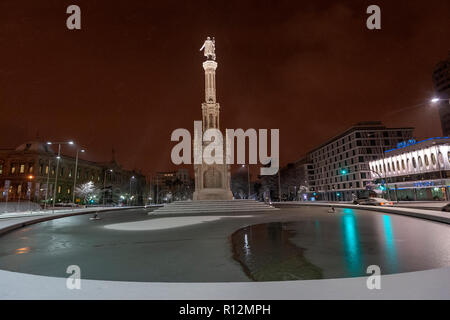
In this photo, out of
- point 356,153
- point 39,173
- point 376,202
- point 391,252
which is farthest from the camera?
point 356,153

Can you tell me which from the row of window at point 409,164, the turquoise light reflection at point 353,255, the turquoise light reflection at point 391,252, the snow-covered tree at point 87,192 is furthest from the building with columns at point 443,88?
the snow-covered tree at point 87,192

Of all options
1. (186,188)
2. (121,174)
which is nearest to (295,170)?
(186,188)

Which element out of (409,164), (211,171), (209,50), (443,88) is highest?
(443,88)

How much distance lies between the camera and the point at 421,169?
54031 millimetres

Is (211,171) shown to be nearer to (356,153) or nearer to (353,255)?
(353,255)

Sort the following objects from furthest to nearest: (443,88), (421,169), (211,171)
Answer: (443,88) → (421,169) → (211,171)

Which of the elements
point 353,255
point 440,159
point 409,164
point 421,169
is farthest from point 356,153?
point 353,255

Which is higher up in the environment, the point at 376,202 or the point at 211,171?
the point at 211,171

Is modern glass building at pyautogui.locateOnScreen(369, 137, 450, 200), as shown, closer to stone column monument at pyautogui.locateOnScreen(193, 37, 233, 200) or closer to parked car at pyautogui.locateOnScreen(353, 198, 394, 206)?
parked car at pyautogui.locateOnScreen(353, 198, 394, 206)

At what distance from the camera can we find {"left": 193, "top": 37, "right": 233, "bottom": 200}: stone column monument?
1491 inches

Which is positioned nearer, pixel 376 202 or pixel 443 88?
pixel 376 202

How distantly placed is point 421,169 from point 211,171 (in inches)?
1863
